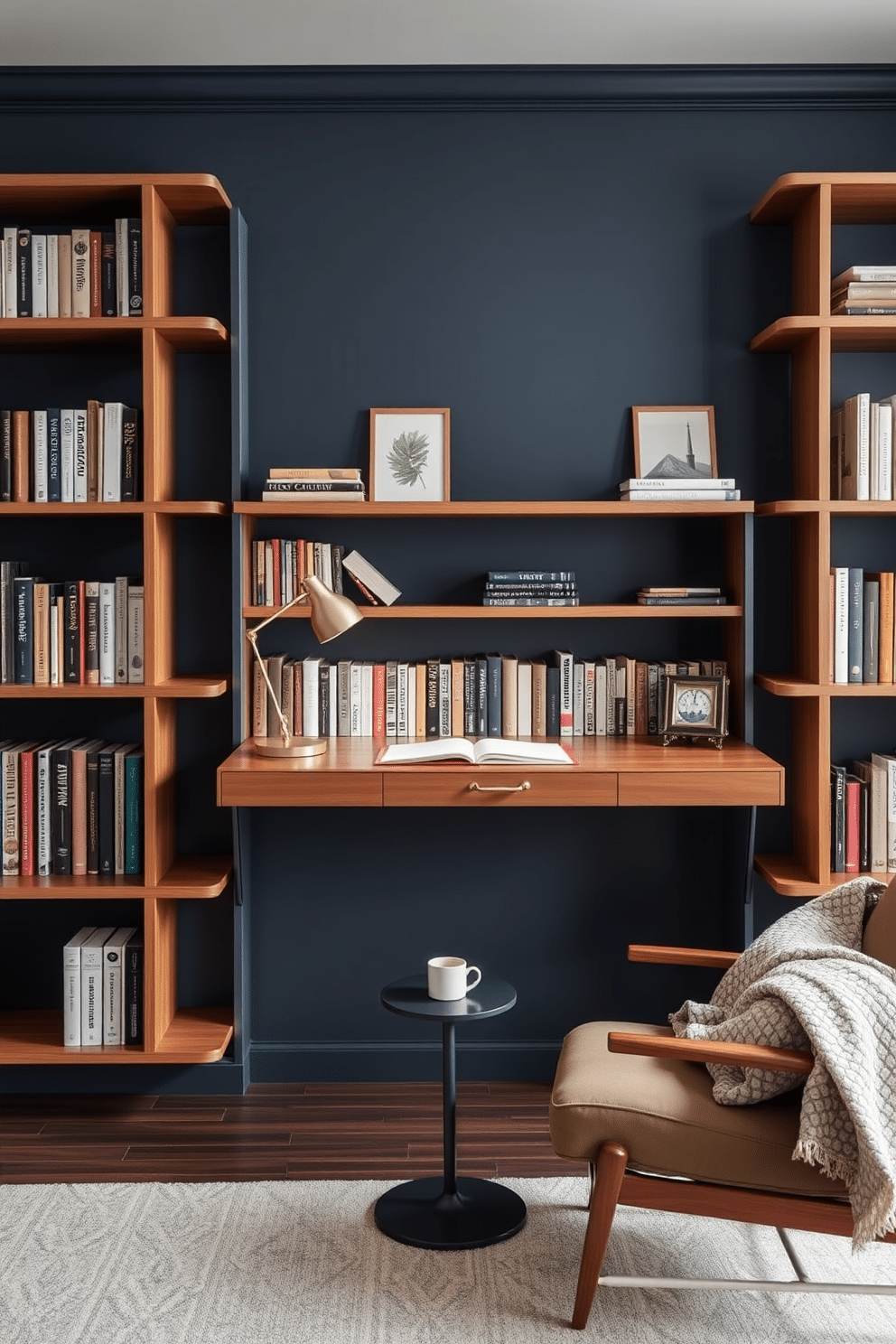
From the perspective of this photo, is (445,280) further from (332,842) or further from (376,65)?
(332,842)

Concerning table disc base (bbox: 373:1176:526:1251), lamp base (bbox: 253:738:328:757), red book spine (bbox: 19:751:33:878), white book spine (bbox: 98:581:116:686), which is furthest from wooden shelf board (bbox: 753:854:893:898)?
red book spine (bbox: 19:751:33:878)

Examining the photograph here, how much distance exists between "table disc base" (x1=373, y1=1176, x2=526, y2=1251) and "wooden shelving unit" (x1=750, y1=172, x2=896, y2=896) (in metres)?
1.04

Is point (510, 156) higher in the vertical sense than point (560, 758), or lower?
higher

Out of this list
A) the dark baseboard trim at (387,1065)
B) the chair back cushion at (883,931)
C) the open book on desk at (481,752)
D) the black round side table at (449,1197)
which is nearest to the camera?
the chair back cushion at (883,931)

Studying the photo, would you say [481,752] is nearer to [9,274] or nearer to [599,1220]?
[599,1220]

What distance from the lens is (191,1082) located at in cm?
325

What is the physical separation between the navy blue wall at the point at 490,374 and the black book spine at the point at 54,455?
1.20 ft

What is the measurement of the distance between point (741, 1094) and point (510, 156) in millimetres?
2483

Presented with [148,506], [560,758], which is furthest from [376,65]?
[560,758]

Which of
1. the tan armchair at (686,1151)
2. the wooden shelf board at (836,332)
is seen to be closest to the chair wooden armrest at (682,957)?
the tan armchair at (686,1151)

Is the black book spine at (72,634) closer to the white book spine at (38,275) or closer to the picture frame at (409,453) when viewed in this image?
the white book spine at (38,275)

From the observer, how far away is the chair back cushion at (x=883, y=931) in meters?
2.29

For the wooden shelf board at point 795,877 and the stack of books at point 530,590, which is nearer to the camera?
the wooden shelf board at point 795,877

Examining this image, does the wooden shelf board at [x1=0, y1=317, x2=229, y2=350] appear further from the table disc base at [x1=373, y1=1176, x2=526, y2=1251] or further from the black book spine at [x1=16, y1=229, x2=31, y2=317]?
the table disc base at [x1=373, y1=1176, x2=526, y2=1251]
